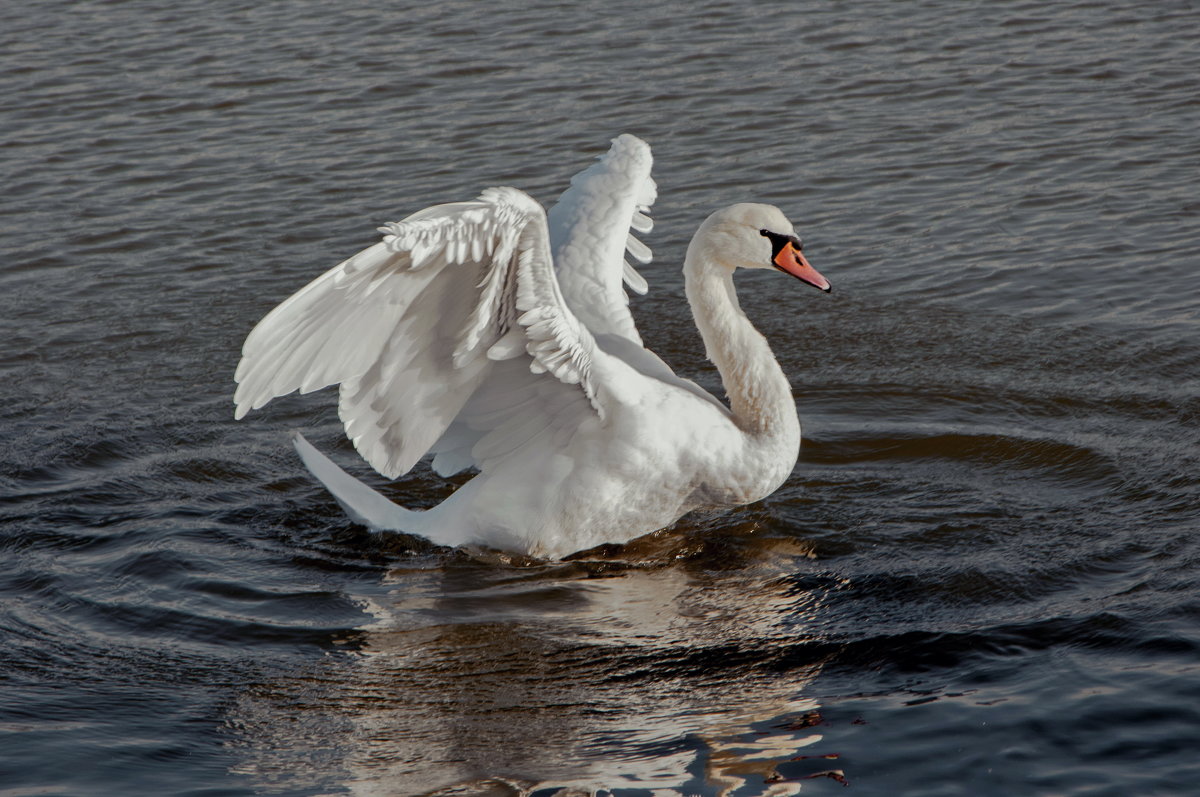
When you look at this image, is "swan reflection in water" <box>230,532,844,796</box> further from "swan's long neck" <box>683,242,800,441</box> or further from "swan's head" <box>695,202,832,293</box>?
"swan's head" <box>695,202,832,293</box>

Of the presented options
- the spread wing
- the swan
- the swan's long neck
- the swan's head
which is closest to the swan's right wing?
the swan

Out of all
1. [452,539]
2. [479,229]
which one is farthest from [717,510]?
[479,229]

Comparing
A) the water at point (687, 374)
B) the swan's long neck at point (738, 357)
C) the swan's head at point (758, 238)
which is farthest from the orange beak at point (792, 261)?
the water at point (687, 374)

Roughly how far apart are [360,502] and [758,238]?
78.8 inches

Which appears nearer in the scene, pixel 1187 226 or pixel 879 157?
pixel 1187 226

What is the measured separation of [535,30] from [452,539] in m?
8.04

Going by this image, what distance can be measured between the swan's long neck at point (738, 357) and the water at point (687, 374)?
0.50 meters

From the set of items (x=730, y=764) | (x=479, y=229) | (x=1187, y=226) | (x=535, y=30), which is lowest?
(x=730, y=764)

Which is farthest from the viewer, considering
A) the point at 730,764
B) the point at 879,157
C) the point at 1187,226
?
the point at 879,157

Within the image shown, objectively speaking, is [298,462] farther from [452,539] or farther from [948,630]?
[948,630]

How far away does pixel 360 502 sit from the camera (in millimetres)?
6398

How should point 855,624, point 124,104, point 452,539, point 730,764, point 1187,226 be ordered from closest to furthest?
1. point 730,764
2. point 855,624
3. point 452,539
4. point 1187,226
5. point 124,104

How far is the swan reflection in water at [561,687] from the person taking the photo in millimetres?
4551

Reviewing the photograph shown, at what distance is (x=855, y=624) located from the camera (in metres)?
5.36
